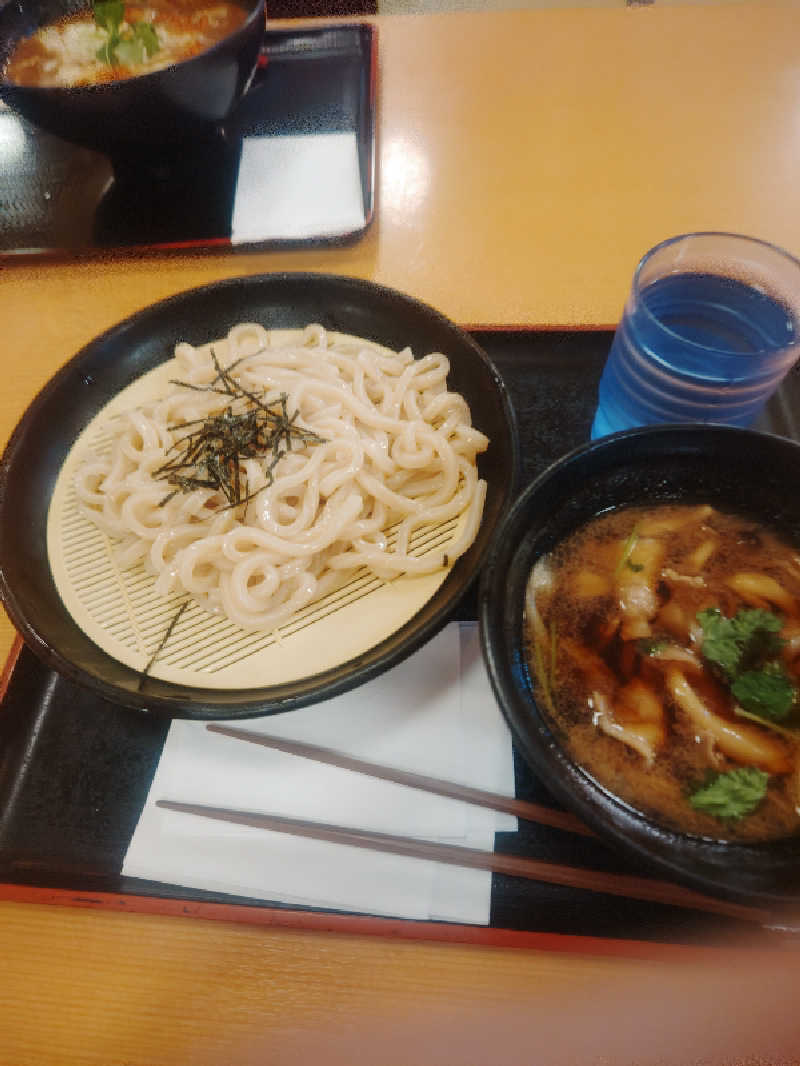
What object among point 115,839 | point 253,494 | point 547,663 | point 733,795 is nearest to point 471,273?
point 253,494

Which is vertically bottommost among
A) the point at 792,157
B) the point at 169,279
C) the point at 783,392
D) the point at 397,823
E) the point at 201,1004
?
the point at 201,1004

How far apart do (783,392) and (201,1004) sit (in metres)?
2.11

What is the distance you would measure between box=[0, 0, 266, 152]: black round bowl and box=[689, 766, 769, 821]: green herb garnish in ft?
7.77

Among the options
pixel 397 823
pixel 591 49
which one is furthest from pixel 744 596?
pixel 591 49

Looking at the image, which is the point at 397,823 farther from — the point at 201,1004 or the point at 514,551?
the point at 514,551

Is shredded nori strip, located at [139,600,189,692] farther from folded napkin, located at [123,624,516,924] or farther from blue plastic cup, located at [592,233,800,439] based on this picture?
blue plastic cup, located at [592,233,800,439]

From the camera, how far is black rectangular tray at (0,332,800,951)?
123 centimetres

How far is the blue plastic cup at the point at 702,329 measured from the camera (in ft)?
4.86

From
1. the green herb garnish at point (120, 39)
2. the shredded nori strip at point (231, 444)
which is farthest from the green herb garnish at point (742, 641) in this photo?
the green herb garnish at point (120, 39)

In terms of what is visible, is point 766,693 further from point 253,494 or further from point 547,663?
point 253,494

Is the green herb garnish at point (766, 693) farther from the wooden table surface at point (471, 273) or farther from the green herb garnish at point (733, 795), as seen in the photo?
the wooden table surface at point (471, 273)

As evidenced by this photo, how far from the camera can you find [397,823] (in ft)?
4.35

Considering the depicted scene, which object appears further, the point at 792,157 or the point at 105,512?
the point at 792,157

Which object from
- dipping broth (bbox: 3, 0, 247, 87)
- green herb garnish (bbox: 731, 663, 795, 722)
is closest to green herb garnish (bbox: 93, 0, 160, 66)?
dipping broth (bbox: 3, 0, 247, 87)
